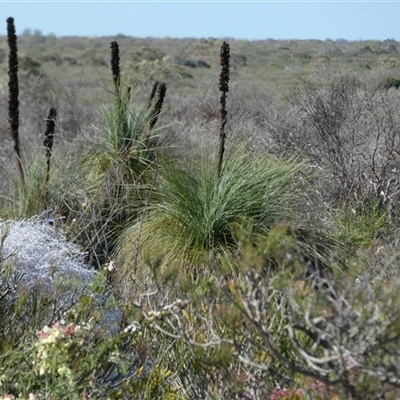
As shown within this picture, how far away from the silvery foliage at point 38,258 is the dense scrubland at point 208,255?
0.06 feet

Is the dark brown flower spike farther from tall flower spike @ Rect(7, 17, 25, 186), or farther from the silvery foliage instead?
the silvery foliage

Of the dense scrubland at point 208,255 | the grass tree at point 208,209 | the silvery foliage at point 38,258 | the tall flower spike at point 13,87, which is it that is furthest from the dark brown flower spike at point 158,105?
the silvery foliage at point 38,258

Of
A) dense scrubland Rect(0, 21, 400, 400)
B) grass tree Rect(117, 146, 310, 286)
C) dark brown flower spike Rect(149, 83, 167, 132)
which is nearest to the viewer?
dense scrubland Rect(0, 21, 400, 400)

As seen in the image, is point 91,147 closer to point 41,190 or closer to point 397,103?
point 41,190

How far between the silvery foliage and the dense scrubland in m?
0.02

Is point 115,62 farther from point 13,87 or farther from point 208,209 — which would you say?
point 208,209

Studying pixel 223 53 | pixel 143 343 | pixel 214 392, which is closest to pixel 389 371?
pixel 214 392

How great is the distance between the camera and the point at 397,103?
12109 mm

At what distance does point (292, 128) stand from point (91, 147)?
11.8ft

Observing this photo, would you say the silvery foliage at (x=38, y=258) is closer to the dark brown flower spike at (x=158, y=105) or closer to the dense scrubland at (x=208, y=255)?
the dense scrubland at (x=208, y=255)

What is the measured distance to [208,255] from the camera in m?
6.14

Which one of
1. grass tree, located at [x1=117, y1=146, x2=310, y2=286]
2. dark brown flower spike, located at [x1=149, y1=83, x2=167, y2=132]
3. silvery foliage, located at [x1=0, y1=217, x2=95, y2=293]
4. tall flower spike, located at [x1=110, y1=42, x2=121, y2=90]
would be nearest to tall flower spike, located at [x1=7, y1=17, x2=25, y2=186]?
tall flower spike, located at [x1=110, y1=42, x2=121, y2=90]

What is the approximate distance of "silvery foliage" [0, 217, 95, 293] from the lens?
16.9 ft

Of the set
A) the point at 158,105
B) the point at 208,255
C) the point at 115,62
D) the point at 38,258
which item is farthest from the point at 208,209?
the point at 115,62
